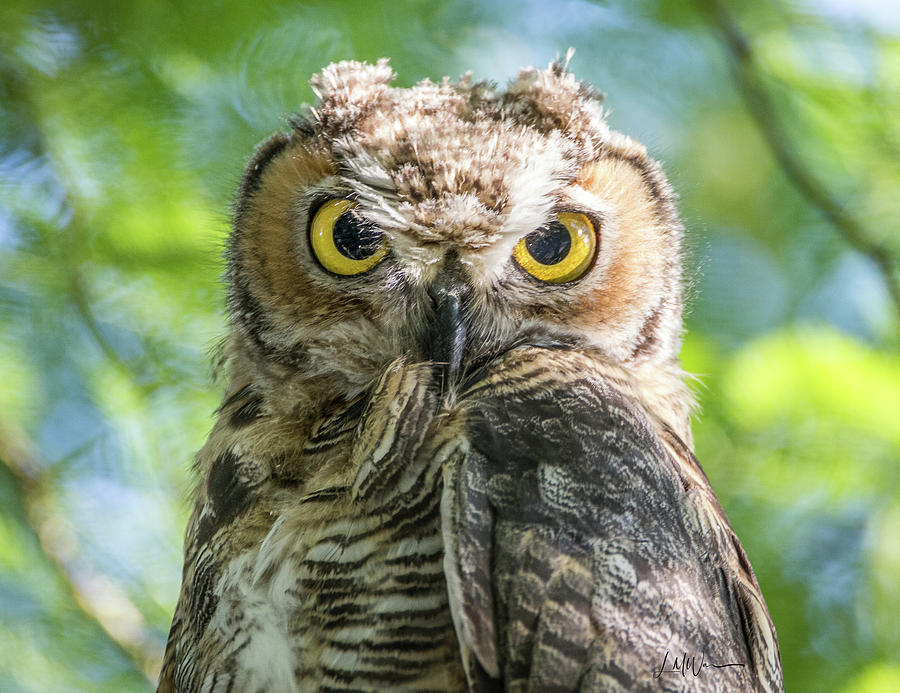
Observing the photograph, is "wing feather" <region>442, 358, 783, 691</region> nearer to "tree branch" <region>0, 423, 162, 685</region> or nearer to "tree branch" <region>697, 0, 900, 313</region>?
"tree branch" <region>697, 0, 900, 313</region>

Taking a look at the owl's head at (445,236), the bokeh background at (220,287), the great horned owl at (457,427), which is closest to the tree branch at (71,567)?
the bokeh background at (220,287)

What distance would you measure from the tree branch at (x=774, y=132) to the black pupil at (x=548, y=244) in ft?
3.64

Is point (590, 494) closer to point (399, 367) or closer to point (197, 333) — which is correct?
point (399, 367)

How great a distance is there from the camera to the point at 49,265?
254 cm

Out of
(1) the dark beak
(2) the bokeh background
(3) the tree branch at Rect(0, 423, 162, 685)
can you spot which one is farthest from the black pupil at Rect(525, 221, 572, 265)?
(3) the tree branch at Rect(0, 423, 162, 685)

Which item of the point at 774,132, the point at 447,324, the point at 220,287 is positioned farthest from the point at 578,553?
the point at 774,132

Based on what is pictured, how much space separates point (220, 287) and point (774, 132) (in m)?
1.63

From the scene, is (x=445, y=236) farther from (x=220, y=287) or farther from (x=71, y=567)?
(x=71, y=567)

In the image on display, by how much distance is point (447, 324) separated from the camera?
164cm

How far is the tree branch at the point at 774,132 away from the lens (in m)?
2.54

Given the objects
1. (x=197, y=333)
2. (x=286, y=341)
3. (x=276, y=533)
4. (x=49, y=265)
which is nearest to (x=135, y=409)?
(x=197, y=333)
